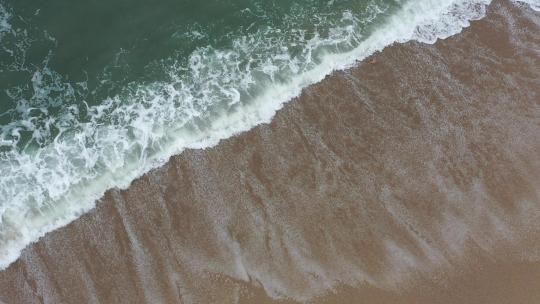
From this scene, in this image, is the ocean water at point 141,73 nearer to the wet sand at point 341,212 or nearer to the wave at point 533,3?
the wave at point 533,3

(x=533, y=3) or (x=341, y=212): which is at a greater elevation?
(x=533, y=3)

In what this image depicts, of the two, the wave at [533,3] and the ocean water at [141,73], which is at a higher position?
the ocean water at [141,73]

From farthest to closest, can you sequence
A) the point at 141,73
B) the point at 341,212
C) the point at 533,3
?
the point at 533,3, the point at 141,73, the point at 341,212

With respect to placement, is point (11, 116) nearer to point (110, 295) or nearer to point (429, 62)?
point (110, 295)

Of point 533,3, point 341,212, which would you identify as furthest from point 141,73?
point 533,3

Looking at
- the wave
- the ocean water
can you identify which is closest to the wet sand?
the ocean water

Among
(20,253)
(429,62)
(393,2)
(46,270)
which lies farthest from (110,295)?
(393,2)

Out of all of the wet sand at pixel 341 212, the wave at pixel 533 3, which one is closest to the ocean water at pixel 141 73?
the wave at pixel 533 3

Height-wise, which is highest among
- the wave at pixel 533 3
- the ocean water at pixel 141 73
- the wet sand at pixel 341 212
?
the ocean water at pixel 141 73

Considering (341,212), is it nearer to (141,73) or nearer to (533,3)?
(141,73)
